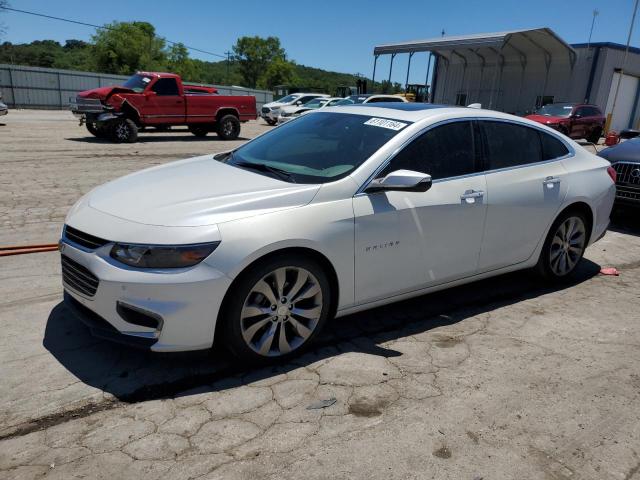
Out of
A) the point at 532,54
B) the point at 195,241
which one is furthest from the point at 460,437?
the point at 532,54

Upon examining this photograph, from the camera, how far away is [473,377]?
3285 millimetres

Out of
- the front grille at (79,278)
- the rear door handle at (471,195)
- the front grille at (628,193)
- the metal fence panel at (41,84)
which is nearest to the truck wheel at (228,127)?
the front grille at (628,193)

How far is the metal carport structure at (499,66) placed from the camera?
24766 mm

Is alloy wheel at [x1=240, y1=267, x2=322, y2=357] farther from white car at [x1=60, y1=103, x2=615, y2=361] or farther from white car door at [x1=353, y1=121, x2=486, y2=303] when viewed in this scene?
white car door at [x1=353, y1=121, x2=486, y2=303]

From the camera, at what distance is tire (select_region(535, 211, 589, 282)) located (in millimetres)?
4723

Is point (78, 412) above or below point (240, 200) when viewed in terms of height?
below

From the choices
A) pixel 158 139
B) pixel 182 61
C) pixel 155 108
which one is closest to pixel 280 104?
pixel 158 139

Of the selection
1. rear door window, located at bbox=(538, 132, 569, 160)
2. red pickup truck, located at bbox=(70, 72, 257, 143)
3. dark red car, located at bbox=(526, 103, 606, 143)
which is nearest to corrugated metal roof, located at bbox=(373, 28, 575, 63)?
dark red car, located at bbox=(526, 103, 606, 143)

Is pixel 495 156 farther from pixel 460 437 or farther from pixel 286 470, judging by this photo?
pixel 286 470

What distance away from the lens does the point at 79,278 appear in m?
3.05

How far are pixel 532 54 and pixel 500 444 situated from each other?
3047cm

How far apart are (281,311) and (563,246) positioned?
10.1 feet

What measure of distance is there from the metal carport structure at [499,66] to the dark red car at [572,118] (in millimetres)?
3933

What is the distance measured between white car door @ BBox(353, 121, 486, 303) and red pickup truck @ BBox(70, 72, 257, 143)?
41.8 feet
